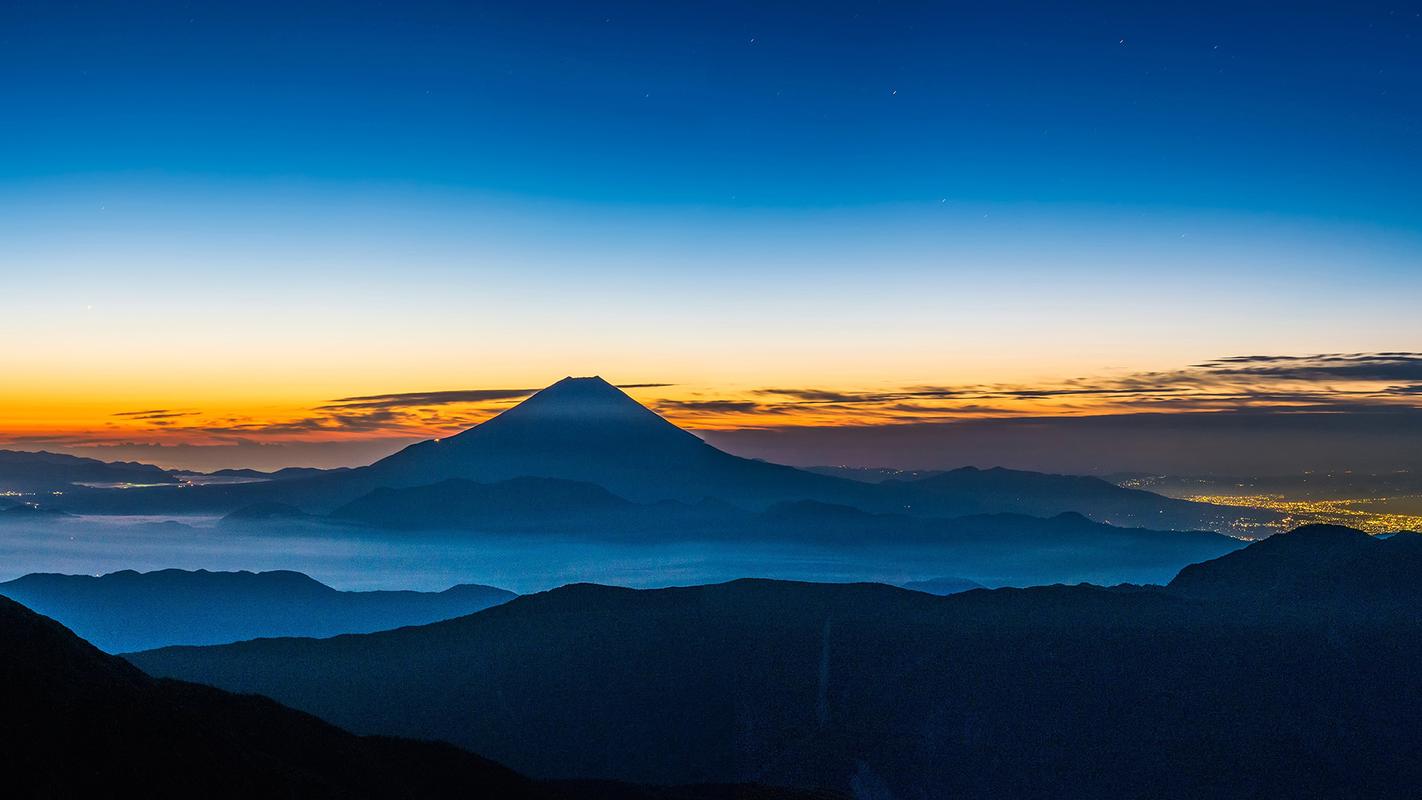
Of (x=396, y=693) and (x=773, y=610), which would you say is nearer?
(x=396, y=693)

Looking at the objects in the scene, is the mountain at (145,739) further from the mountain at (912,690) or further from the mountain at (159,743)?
the mountain at (912,690)

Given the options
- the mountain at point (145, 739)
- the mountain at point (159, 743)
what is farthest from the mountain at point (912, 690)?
the mountain at point (145, 739)

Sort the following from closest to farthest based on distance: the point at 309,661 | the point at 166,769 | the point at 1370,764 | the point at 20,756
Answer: the point at 20,756 → the point at 166,769 → the point at 1370,764 → the point at 309,661

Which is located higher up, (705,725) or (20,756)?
(20,756)

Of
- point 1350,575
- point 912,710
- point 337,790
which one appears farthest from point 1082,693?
point 337,790

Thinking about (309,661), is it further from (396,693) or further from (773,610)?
(773,610)

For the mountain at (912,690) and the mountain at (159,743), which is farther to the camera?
the mountain at (912,690)

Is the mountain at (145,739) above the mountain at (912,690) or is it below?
above
